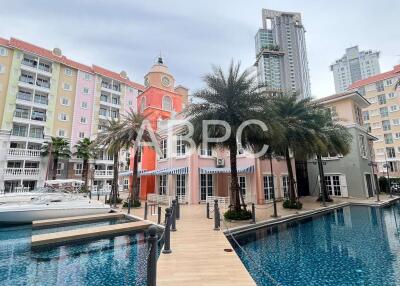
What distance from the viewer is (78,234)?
398 inches

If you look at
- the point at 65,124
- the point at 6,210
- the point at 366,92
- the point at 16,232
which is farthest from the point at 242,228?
the point at 366,92

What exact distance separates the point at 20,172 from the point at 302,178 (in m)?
40.1

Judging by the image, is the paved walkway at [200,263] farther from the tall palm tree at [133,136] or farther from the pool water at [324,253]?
the tall palm tree at [133,136]

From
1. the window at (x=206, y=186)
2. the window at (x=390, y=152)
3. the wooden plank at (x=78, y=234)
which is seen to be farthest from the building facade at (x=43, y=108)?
the window at (x=390, y=152)

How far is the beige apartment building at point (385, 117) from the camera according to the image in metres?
48.6

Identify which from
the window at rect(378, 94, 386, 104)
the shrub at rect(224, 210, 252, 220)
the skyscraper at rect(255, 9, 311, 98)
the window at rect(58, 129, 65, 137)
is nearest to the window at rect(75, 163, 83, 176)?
the window at rect(58, 129, 65, 137)

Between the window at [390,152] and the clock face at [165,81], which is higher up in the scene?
the clock face at [165,81]

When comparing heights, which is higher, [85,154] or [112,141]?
[85,154]

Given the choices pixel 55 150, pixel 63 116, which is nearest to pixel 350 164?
pixel 55 150

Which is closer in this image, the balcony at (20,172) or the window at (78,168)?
the balcony at (20,172)

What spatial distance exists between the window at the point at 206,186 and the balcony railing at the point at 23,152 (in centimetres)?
3004

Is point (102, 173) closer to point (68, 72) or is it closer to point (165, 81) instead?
point (68, 72)

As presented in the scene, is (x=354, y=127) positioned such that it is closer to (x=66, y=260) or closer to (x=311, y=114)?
(x=311, y=114)

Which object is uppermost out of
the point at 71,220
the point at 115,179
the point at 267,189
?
the point at 115,179
